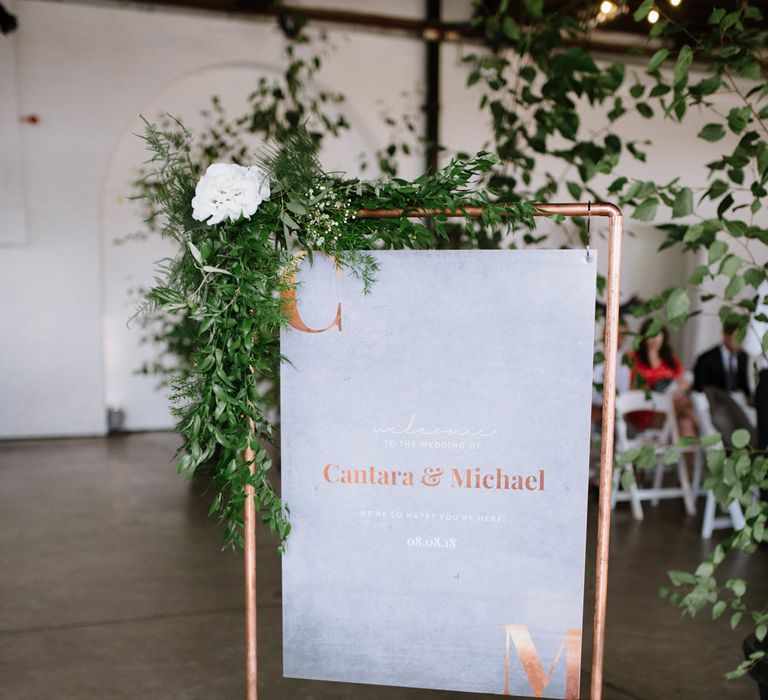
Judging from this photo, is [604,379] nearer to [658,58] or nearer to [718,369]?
[658,58]

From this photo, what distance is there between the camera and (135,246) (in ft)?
26.6

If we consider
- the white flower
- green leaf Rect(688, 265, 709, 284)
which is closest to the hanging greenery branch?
the white flower

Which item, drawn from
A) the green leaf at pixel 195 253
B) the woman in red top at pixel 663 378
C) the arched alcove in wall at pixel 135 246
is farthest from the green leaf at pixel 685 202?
the arched alcove in wall at pixel 135 246

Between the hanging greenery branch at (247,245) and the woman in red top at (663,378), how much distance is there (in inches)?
186

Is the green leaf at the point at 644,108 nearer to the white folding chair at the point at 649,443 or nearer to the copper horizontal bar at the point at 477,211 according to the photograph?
the copper horizontal bar at the point at 477,211

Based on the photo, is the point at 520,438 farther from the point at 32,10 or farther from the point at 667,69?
the point at 667,69

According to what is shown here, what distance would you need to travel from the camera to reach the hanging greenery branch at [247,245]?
167 centimetres

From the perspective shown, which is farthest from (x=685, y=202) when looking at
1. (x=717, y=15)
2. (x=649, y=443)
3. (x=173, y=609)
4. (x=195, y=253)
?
(x=649, y=443)

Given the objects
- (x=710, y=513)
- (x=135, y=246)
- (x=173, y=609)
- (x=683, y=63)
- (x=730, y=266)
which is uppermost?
(x=683, y=63)

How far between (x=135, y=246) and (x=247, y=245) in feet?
22.5

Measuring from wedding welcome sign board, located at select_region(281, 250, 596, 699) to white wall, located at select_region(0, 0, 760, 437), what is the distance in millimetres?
5897

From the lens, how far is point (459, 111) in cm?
894

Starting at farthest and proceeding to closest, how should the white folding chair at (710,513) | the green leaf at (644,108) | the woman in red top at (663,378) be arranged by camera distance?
the woman in red top at (663,378) < the white folding chair at (710,513) < the green leaf at (644,108)

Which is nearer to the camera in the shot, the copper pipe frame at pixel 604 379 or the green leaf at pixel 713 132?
the copper pipe frame at pixel 604 379
